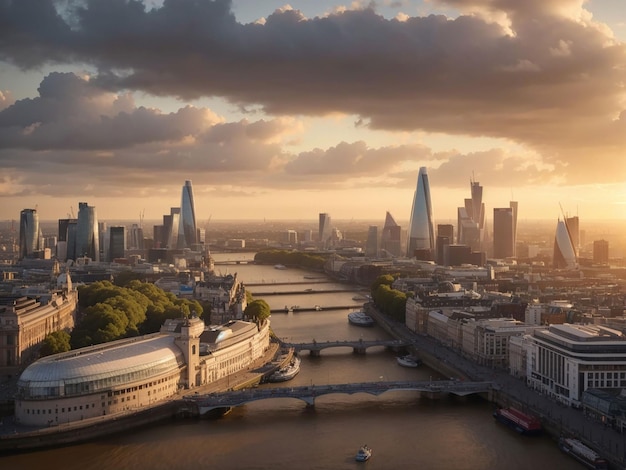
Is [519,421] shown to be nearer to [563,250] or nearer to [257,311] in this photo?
[257,311]

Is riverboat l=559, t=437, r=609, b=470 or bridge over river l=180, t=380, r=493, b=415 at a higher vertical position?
bridge over river l=180, t=380, r=493, b=415

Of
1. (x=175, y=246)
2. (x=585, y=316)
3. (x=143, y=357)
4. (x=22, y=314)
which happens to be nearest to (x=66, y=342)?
(x=22, y=314)

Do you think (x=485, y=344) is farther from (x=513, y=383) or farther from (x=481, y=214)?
(x=481, y=214)

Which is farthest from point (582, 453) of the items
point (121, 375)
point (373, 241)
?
point (373, 241)

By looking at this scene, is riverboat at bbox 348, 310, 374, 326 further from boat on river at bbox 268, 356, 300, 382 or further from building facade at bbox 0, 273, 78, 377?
building facade at bbox 0, 273, 78, 377

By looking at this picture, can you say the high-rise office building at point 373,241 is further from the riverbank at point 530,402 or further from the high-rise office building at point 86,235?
the riverbank at point 530,402

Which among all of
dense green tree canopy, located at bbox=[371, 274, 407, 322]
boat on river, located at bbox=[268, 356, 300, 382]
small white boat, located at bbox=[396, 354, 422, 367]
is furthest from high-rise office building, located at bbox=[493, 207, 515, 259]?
boat on river, located at bbox=[268, 356, 300, 382]
